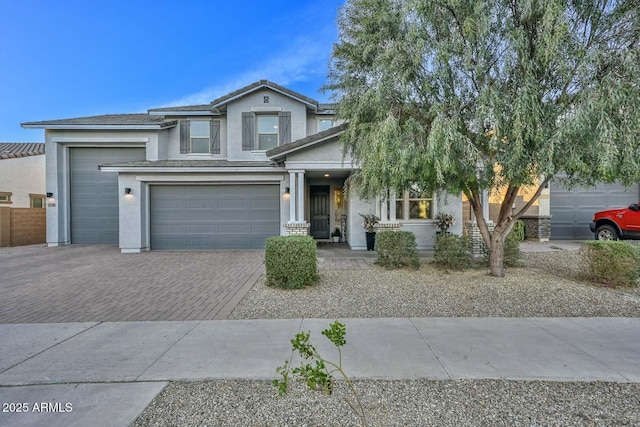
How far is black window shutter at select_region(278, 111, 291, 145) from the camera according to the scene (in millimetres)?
12711

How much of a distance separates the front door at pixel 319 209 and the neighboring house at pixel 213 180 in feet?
0.15

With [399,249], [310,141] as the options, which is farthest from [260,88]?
[399,249]

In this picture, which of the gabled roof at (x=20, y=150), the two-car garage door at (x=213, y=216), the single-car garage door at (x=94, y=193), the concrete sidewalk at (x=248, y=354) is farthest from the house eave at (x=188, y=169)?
the gabled roof at (x=20, y=150)

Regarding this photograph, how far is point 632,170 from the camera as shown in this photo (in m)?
4.38

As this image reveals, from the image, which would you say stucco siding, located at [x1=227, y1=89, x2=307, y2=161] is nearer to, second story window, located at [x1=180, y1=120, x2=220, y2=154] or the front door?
second story window, located at [x1=180, y1=120, x2=220, y2=154]

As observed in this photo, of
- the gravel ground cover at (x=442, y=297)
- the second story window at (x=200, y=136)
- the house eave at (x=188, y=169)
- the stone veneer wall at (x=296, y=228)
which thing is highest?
the second story window at (x=200, y=136)

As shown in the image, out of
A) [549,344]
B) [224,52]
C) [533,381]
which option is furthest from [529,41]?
[224,52]

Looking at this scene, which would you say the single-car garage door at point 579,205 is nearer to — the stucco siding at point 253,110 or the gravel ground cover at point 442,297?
the gravel ground cover at point 442,297

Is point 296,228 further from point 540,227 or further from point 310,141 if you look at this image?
point 540,227

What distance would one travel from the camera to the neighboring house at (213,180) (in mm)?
10820

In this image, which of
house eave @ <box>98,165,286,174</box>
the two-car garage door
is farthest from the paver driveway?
house eave @ <box>98,165,286,174</box>

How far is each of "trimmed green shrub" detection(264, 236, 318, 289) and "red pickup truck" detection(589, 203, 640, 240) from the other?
11697 millimetres

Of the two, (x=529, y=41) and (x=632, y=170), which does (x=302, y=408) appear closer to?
(x=632, y=170)

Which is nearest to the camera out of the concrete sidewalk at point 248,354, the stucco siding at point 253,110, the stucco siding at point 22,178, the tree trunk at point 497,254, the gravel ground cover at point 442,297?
the concrete sidewalk at point 248,354
